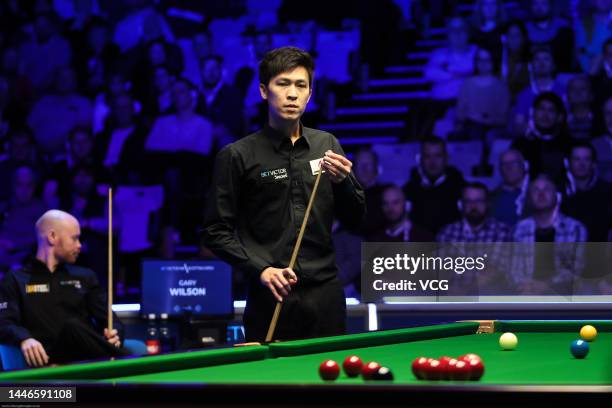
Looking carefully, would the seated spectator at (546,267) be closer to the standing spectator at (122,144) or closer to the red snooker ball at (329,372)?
the red snooker ball at (329,372)

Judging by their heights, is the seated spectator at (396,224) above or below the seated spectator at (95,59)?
below

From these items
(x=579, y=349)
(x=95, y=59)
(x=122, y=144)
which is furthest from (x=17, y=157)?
(x=579, y=349)

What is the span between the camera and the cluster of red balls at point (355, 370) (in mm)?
1976

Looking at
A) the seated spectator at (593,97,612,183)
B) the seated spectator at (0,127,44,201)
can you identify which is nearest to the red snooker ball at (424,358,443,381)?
the seated spectator at (593,97,612,183)

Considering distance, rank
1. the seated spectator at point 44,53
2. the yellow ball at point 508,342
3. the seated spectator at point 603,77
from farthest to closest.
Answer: the seated spectator at point 44,53 → the seated spectator at point 603,77 → the yellow ball at point 508,342

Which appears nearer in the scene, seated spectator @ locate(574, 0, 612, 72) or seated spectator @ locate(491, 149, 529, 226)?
seated spectator @ locate(491, 149, 529, 226)

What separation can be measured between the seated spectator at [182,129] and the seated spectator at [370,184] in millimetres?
1152

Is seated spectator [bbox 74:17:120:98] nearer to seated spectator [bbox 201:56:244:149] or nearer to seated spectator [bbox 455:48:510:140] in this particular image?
seated spectator [bbox 201:56:244:149]

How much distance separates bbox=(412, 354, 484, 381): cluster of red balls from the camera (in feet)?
6.49

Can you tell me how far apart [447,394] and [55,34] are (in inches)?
259

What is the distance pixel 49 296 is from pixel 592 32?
431cm

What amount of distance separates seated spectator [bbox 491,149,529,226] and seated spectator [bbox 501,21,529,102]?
49cm

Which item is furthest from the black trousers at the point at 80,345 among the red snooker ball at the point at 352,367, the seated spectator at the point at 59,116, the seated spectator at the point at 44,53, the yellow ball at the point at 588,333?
the seated spectator at the point at 44,53

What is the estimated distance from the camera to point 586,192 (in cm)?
659
